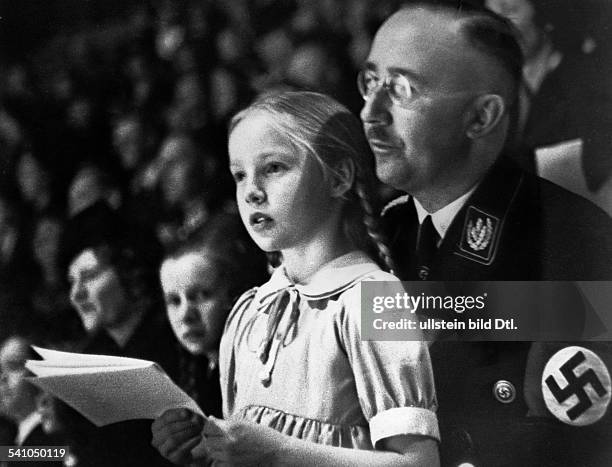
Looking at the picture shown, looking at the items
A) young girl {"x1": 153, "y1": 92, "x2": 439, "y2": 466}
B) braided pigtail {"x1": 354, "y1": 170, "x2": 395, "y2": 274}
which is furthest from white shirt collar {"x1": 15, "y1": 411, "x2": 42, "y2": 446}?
braided pigtail {"x1": 354, "y1": 170, "x2": 395, "y2": 274}

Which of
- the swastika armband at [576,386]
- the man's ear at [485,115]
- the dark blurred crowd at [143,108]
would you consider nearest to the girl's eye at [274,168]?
the dark blurred crowd at [143,108]

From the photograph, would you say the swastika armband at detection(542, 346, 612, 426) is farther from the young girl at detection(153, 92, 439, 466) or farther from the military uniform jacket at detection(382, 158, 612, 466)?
the young girl at detection(153, 92, 439, 466)

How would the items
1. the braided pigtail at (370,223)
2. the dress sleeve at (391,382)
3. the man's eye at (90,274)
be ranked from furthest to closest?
the man's eye at (90,274), the braided pigtail at (370,223), the dress sleeve at (391,382)

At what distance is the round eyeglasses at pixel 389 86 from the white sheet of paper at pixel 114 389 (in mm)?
880

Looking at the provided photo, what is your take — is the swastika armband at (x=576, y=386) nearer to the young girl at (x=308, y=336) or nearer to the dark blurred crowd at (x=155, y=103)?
the young girl at (x=308, y=336)

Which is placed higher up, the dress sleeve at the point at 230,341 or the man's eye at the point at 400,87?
the man's eye at the point at 400,87

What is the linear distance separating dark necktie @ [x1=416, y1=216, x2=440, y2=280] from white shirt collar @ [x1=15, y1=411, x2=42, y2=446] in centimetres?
106

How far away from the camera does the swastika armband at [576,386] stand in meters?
2.13

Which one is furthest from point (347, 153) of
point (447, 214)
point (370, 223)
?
point (447, 214)

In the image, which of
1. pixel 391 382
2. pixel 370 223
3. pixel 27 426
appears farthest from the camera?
pixel 27 426

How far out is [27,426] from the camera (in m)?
2.31

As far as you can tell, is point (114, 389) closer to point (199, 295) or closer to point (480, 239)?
point (199, 295)

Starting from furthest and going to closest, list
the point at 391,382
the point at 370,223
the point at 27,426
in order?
1. the point at 27,426
2. the point at 370,223
3. the point at 391,382

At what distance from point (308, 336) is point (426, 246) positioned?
14.5 inches
